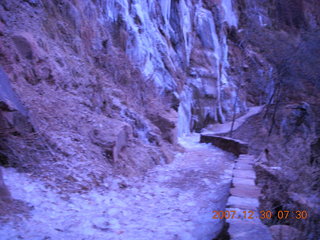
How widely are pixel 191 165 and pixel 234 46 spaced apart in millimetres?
20996

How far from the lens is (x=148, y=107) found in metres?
9.13

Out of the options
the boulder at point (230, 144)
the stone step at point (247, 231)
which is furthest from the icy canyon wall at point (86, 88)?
the stone step at point (247, 231)

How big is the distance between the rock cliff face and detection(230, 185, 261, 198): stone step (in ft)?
2.71

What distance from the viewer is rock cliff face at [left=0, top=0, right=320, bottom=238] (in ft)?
13.5

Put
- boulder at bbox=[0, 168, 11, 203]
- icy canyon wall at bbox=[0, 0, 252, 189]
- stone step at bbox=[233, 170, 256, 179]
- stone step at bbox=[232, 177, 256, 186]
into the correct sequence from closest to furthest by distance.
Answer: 1. boulder at bbox=[0, 168, 11, 203]
2. icy canyon wall at bbox=[0, 0, 252, 189]
3. stone step at bbox=[232, 177, 256, 186]
4. stone step at bbox=[233, 170, 256, 179]

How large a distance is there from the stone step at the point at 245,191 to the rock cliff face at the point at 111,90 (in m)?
0.83

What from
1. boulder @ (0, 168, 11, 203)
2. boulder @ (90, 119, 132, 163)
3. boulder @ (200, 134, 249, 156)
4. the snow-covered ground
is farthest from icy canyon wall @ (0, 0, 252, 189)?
boulder @ (200, 134, 249, 156)

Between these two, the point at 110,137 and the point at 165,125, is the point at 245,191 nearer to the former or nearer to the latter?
the point at 110,137

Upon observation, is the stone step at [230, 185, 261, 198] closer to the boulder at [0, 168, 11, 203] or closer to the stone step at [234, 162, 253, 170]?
the stone step at [234, 162, 253, 170]

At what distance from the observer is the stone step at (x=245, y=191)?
3.66 meters

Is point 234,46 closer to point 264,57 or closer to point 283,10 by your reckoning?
point 264,57

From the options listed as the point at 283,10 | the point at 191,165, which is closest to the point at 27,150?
the point at 191,165

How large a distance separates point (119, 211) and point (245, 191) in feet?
5.60

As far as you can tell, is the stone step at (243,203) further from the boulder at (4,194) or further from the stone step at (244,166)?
the boulder at (4,194)
